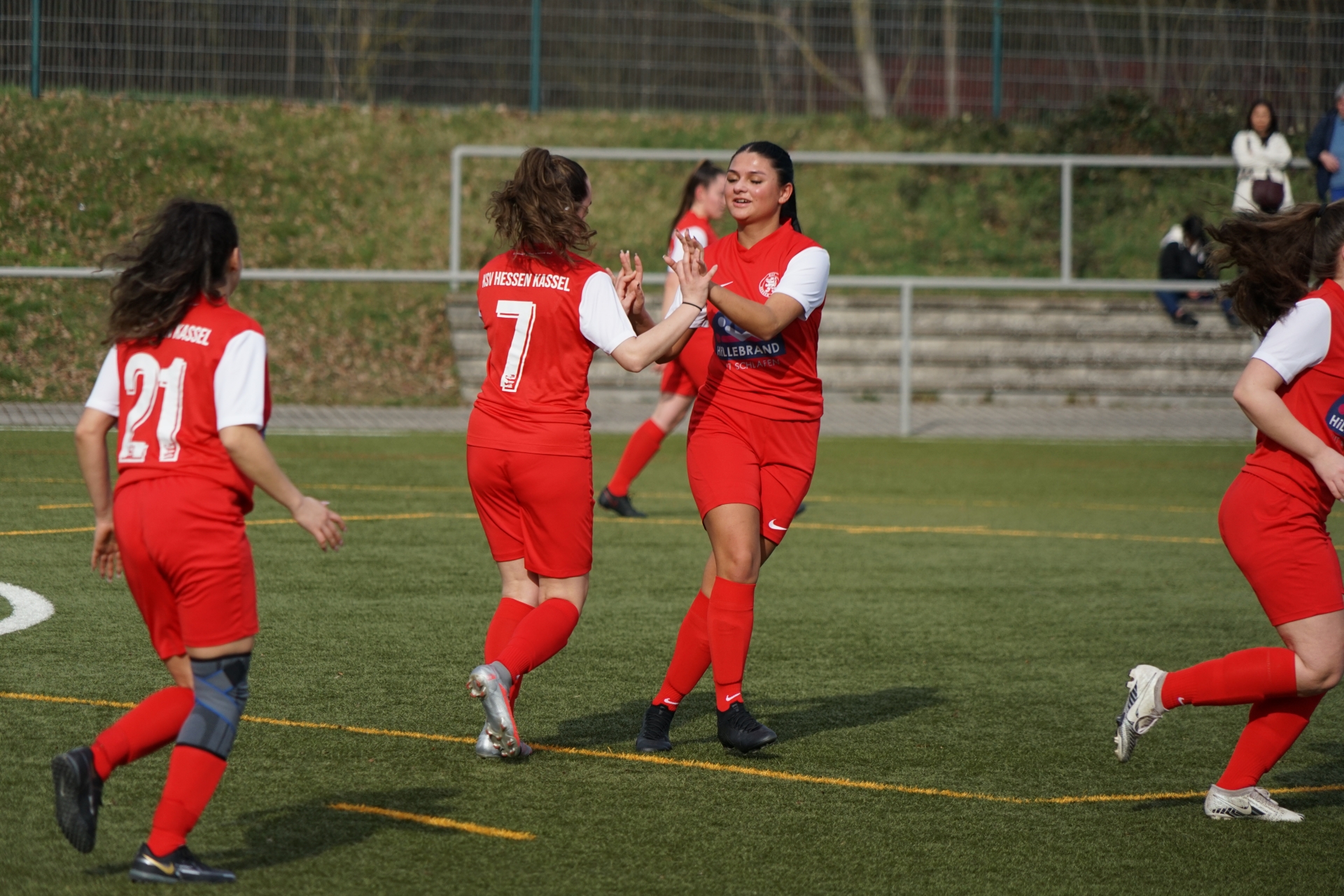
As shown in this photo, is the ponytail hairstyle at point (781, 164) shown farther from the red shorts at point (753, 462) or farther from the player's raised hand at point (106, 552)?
the player's raised hand at point (106, 552)

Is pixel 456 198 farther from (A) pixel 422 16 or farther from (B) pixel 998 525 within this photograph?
(B) pixel 998 525

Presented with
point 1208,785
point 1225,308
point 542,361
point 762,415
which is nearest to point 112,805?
point 542,361

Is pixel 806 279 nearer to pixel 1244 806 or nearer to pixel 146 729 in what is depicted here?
pixel 1244 806

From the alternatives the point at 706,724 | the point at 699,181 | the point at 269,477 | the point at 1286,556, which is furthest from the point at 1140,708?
the point at 699,181

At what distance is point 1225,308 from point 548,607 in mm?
14456

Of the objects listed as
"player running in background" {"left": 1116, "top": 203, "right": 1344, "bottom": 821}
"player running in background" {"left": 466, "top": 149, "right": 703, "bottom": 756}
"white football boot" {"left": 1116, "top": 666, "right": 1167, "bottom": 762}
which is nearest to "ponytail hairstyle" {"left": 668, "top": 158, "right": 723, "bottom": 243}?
"player running in background" {"left": 466, "top": 149, "right": 703, "bottom": 756}

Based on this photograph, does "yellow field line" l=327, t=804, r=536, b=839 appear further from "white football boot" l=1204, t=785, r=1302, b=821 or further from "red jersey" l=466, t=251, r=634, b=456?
"white football boot" l=1204, t=785, r=1302, b=821

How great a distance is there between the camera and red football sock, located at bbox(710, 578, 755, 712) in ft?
17.3

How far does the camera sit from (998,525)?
10.8m

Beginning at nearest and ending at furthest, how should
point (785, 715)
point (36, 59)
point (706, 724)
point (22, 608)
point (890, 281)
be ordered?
point (706, 724) < point (785, 715) < point (22, 608) < point (890, 281) < point (36, 59)

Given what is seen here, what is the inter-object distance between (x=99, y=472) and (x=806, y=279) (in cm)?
237

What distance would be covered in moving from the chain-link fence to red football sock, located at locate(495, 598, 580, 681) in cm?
1699

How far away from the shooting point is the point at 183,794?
3686mm

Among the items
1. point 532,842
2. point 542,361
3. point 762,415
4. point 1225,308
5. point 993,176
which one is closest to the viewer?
point 532,842
